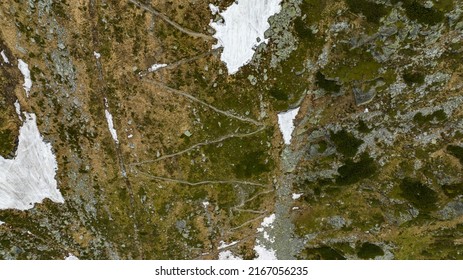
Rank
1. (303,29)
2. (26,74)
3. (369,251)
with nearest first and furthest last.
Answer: (303,29) < (26,74) < (369,251)

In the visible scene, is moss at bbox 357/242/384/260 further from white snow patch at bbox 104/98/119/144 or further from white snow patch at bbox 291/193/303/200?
white snow patch at bbox 104/98/119/144

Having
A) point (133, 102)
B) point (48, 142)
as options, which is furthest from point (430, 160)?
point (48, 142)

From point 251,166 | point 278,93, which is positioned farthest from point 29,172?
point 278,93

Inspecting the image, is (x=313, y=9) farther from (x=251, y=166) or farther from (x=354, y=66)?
(x=251, y=166)

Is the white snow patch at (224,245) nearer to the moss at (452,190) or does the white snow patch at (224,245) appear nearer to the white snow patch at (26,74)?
the moss at (452,190)

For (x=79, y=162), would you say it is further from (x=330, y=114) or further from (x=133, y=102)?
(x=330, y=114)

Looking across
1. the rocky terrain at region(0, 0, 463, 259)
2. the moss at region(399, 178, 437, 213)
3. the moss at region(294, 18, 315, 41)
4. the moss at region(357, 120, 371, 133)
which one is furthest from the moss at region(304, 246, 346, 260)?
the moss at region(294, 18, 315, 41)

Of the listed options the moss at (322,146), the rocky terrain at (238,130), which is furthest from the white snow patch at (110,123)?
the moss at (322,146)
